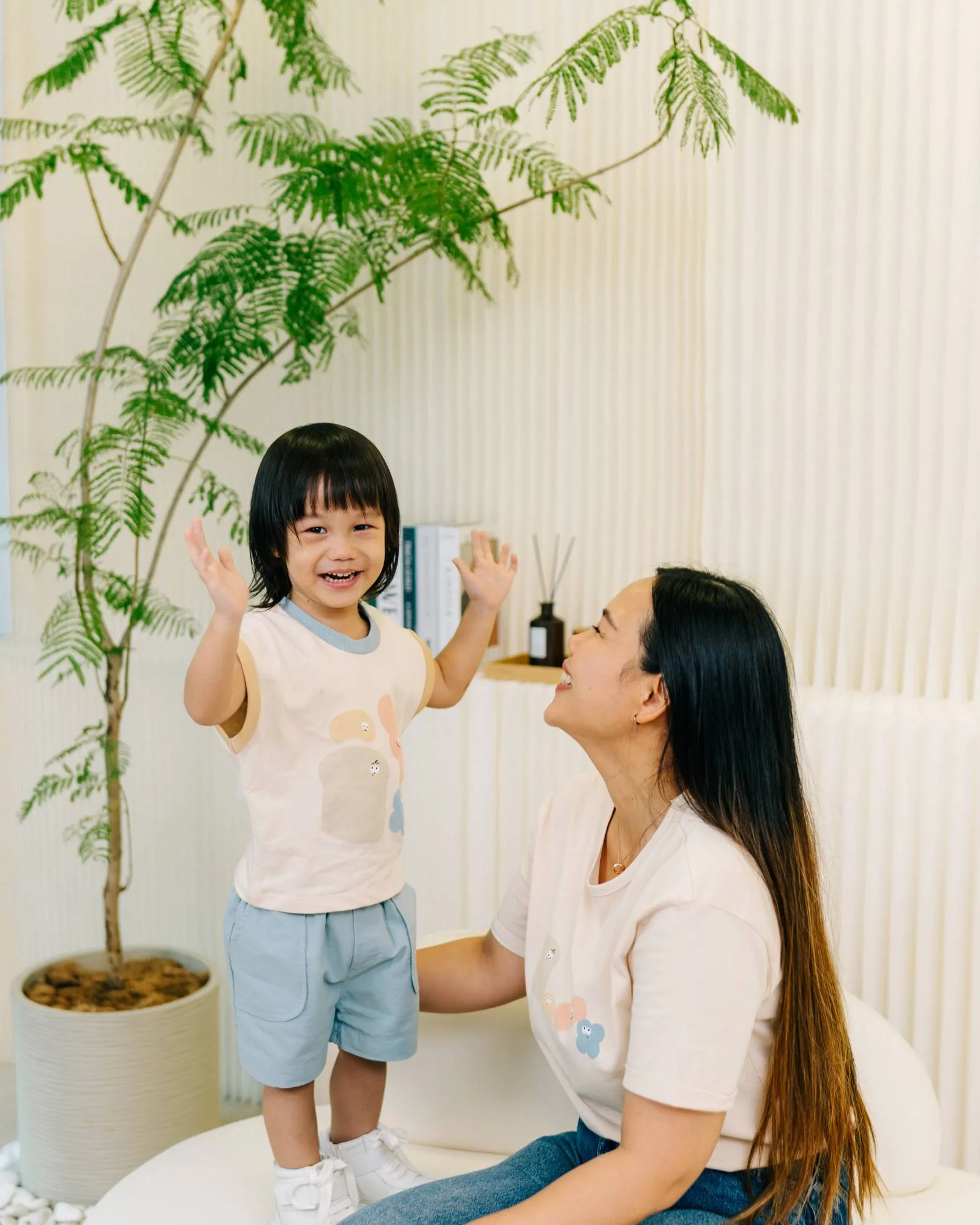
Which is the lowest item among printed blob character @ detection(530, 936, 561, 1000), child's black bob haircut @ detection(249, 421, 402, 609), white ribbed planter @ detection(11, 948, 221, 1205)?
white ribbed planter @ detection(11, 948, 221, 1205)

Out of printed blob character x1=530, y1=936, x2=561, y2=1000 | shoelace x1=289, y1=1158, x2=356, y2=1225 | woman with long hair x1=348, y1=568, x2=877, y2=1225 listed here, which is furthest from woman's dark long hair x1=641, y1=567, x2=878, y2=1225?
shoelace x1=289, y1=1158, x2=356, y2=1225

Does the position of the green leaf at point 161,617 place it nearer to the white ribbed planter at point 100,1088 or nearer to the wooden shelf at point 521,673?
the wooden shelf at point 521,673

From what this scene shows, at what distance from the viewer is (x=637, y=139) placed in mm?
2531

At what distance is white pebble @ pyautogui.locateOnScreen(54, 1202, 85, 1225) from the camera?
236 centimetres

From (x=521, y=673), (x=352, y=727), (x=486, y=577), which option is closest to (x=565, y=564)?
(x=521, y=673)

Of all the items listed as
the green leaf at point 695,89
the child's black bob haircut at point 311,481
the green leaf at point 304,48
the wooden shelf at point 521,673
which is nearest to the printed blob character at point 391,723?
the child's black bob haircut at point 311,481

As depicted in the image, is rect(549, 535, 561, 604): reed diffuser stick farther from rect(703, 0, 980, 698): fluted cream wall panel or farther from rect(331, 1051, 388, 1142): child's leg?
rect(331, 1051, 388, 1142): child's leg

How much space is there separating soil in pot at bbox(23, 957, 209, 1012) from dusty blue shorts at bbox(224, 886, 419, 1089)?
3.14ft

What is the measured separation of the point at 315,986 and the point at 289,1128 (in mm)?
182

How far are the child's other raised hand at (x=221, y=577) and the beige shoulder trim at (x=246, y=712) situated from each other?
0.32 feet

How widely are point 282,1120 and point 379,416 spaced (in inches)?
65.8

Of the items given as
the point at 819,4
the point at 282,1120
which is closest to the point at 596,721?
the point at 282,1120

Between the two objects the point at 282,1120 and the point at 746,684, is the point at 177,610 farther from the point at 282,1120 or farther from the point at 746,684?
the point at 746,684

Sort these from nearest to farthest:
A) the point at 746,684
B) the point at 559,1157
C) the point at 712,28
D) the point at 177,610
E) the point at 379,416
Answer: the point at 746,684 → the point at 559,1157 → the point at 712,28 → the point at 177,610 → the point at 379,416
